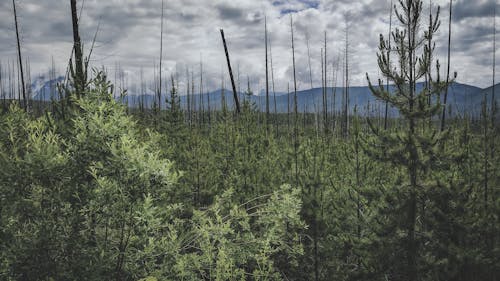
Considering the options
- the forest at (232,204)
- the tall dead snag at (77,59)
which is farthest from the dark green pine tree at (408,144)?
the tall dead snag at (77,59)

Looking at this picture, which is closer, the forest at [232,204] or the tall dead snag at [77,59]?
the forest at [232,204]

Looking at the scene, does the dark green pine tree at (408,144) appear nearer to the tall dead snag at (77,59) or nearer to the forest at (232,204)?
the forest at (232,204)

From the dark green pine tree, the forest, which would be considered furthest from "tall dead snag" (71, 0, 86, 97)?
the dark green pine tree

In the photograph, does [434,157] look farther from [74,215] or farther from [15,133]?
[15,133]

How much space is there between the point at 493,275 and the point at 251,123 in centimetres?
704

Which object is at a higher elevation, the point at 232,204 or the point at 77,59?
the point at 77,59

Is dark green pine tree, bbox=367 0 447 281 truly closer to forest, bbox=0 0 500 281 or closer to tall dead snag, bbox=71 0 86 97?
forest, bbox=0 0 500 281

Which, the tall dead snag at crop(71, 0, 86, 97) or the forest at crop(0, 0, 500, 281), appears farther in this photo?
the tall dead snag at crop(71, 0, 86, 97)

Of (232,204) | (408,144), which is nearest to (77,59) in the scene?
(232,204)

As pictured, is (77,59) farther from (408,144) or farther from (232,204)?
(408,144)

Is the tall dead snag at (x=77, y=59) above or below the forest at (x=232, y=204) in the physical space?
above

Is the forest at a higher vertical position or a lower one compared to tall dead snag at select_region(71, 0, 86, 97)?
lower

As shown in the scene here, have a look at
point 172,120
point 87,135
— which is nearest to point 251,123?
point 172,120

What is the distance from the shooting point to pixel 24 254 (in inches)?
113
